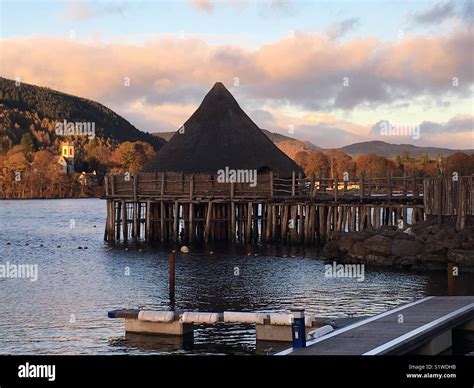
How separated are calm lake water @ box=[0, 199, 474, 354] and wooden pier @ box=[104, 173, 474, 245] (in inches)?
115

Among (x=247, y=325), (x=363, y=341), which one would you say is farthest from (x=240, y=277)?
(x=363, y=341)

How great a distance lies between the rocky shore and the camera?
3344 centimetres

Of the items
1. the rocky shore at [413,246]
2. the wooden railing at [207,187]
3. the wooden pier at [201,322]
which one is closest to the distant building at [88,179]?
the wooden railing at [207,187]

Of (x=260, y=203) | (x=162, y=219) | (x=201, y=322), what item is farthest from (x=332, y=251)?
(x=201, y=322)

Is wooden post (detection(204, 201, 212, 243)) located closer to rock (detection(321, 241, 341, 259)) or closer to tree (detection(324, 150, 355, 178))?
rock (detection(321, 241, 341, 259))

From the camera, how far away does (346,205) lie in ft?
138

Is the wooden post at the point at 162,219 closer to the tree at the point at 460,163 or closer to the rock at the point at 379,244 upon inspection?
the rock at the point at 379,244

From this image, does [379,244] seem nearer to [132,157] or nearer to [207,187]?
[207,187]

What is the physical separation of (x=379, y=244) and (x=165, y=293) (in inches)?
386

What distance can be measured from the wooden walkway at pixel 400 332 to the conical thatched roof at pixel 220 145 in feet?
96.5

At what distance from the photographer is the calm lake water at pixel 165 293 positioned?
2102 centimetres

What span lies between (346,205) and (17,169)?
142 meters

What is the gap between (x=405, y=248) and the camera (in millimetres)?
34531
